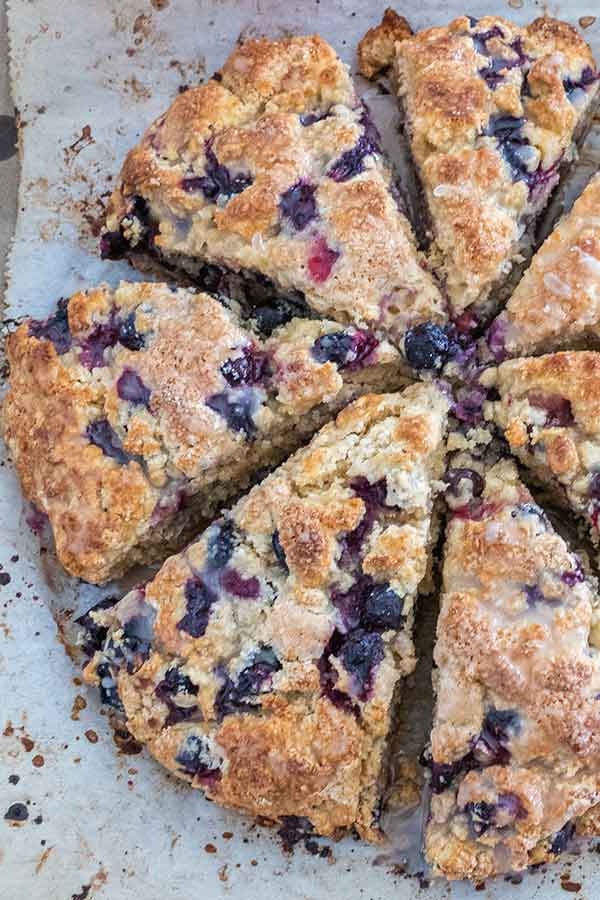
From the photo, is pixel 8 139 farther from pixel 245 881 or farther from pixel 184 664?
pixel 245 881

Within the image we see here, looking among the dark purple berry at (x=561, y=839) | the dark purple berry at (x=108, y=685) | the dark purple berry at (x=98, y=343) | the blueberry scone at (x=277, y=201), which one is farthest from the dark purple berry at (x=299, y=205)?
the dark purple berry at (x=561, y=839)

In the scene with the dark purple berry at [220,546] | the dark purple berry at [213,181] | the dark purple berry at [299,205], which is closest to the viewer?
the dark purple berry at [220,546]

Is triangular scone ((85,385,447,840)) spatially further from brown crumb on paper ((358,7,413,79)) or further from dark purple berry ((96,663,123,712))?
brown crumb on paper ((358,7,413,79))

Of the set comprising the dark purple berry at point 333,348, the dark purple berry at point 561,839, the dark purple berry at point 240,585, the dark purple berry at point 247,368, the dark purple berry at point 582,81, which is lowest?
the dark purple berry at point 561,839

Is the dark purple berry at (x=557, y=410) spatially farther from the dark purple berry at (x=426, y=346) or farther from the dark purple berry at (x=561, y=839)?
the dark purple berry at (x=561, y=839)

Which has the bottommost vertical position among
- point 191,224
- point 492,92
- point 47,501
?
point 47,501

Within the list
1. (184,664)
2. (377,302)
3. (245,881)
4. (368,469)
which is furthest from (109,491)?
(245,881)

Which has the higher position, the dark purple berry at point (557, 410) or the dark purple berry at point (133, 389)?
the dark purple berry at point (133, 389)
